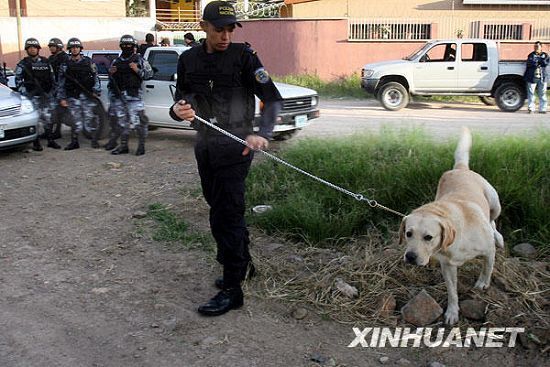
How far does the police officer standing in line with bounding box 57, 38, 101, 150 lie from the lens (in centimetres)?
934

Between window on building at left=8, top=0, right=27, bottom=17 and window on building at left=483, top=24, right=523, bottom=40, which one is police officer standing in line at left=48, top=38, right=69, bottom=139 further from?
window on building at left=8, top=0, right=27, bottom=17

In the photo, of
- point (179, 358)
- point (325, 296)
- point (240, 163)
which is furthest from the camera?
point (325, 296)

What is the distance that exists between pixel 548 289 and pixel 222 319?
84.0 inches

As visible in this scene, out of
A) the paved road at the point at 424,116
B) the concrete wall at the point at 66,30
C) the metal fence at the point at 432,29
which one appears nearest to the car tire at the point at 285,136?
the paved road at the point at 424,116

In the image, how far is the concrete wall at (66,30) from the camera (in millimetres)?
31312

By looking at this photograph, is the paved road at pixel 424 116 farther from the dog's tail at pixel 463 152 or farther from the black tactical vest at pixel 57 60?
the dog's tail at pixel 463 152

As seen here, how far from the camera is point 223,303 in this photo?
3.89 meters

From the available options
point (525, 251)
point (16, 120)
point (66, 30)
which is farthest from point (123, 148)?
point (66, 30)

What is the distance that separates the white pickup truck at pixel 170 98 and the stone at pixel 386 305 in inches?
210

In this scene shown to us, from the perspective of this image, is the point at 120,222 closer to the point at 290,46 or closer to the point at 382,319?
the point at 382,319

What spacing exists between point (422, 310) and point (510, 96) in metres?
12.1

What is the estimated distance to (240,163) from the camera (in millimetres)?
3803

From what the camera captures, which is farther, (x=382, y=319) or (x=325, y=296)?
(x=325, y=296)

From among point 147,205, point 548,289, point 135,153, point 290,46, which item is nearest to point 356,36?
point 290,46
